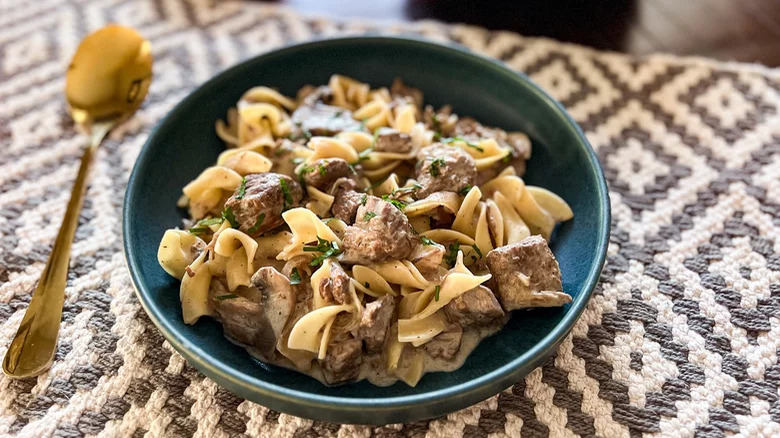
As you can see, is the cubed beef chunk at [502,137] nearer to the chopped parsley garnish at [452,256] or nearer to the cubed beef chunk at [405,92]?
the cubed beef chunk at [405,92]

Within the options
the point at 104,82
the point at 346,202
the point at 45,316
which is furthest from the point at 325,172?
the point at 104,82

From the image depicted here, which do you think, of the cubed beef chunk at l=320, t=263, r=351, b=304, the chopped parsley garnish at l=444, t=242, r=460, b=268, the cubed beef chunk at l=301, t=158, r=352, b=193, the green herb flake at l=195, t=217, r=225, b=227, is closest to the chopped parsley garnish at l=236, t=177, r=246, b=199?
the green herb flake at l=195, t=217, r=225, b=227

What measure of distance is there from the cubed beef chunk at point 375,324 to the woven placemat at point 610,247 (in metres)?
0.26

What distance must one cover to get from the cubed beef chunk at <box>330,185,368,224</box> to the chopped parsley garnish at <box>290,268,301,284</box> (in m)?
0.27

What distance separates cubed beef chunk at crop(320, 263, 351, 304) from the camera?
7.10 feet

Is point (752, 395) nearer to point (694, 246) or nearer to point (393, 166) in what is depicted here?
point (694, 246)

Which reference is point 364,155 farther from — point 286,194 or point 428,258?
point 428,258

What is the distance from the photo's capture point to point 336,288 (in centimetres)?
217

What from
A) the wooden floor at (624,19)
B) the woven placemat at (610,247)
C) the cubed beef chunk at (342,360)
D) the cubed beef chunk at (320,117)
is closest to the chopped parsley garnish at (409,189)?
the cubed beef chunk at (320,117)

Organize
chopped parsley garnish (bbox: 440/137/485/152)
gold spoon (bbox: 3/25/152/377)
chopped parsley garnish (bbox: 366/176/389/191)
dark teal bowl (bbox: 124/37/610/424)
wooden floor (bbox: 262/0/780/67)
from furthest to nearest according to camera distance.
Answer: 1. wooden floor (bbox: 262/0/780/67)
2. gold spoon (bbox: 3/25/152/377)
3. chopped parsley garnish (bbox: 440/137/485/152)
4. chopped parsley garnish (bbox: 366/176/389/191)
5. dark teal bowl (bbox: 124/37/610/424)

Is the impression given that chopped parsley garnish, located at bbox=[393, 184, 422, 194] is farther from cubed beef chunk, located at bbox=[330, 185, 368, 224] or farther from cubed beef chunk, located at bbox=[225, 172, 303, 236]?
cubed beef chunk, located at bbox=[225, 172, 303, 236]

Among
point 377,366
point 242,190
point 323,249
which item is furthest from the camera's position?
point 242,190

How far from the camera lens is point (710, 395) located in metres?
2.16

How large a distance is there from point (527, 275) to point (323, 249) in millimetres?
688
